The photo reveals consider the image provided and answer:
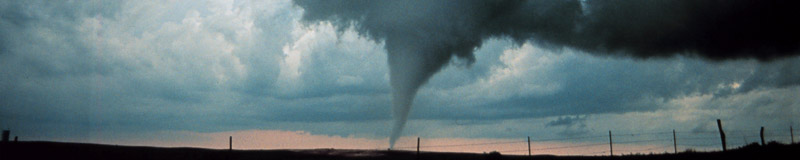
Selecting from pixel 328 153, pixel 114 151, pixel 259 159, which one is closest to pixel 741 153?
pixel 328 153

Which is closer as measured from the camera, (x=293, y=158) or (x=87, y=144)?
(x=293, y=158)

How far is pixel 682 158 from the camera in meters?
34.8

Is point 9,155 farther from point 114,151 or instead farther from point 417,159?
point 417,159

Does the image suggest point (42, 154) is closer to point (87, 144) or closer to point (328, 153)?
point (87, 144)

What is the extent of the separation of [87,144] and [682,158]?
3792 centimetres

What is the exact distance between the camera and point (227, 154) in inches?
1432

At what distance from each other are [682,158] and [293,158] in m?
22.5

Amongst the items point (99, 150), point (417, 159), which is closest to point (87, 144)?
point (99, 150)

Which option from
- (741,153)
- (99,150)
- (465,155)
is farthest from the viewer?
(465,155)

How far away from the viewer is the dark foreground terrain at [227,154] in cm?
3459

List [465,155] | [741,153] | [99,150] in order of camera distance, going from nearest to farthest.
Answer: [741,153]
[99,150]
[465,155]

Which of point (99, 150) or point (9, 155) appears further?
point (99, 150)

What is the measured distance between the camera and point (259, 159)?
3619cm

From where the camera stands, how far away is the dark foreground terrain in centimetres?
3459
